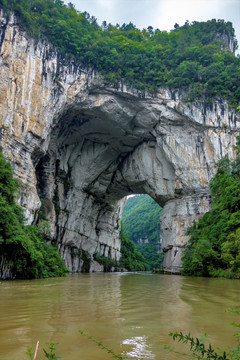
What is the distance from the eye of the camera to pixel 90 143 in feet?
85.0

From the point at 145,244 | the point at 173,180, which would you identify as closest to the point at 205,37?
the point at 173,180

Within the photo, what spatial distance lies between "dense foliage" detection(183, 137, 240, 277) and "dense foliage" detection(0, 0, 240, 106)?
8.42 meters

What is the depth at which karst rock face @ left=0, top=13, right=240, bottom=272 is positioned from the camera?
17094 mm

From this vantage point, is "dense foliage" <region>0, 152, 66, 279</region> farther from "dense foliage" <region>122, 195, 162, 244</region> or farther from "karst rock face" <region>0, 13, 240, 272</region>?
"dense foliage" <region>122, 195, 162, 244</region>

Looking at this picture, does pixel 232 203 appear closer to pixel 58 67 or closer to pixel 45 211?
pixel 45 211

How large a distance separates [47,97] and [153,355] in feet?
62.1

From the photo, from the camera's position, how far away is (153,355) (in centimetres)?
179

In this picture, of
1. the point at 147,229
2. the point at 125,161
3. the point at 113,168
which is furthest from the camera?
the point at 147,229

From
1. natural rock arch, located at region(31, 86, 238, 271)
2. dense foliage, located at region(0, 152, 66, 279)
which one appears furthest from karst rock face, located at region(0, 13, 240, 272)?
dense foliage, located at region(0, 152, 66, 279)

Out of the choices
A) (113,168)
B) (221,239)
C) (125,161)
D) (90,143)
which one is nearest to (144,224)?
(113,168)

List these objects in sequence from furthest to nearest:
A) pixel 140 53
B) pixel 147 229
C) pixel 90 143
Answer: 1. pixel 147 229
2. pixel 90 143
3. pixel 140 53

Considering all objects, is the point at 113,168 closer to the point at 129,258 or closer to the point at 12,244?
the point at 129,258

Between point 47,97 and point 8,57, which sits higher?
point 8,57

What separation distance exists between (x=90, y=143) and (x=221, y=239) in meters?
15.1
